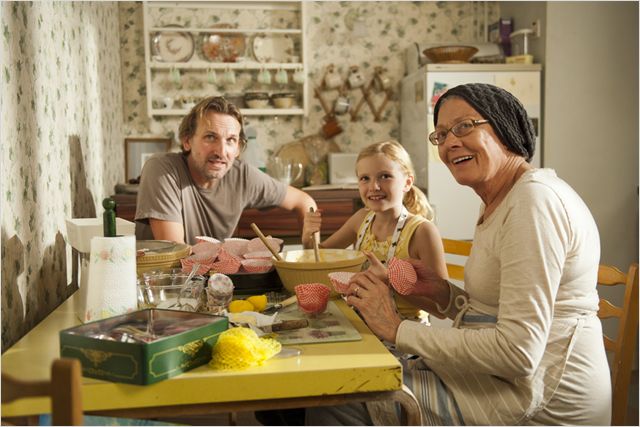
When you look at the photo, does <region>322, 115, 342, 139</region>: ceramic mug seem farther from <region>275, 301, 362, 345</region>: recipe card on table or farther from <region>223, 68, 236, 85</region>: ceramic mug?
<region>275, 301, 362, 345</region>: recipe card on table

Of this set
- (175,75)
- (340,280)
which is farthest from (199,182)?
(175,75)

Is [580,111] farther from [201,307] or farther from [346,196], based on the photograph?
[201,307]

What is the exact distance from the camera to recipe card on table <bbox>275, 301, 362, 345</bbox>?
3.98 feet

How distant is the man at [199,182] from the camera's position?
2.38 meters

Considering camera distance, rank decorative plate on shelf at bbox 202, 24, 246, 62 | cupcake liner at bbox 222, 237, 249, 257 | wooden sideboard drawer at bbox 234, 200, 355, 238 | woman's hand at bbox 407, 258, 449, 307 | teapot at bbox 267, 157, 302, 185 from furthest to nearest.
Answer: decorative plate on shelf at bbox 202, 24, 246, 62 < teapot at bbox 267, 157, 302, 185 < wooden sideboard drawer at bbox 234, 200, 355, 238 < cupcake liner at bbox 222, 237, 249, 257 < woman's hand at bbox 407, 258, 449, 307

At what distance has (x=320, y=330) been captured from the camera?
128cm

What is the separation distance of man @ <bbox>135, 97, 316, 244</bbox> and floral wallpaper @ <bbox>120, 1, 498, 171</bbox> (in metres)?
1.53

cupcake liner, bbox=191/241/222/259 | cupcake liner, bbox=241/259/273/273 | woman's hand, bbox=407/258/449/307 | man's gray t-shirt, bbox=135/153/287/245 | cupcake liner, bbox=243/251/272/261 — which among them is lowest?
woman's hand, bbox=407/258/449/307

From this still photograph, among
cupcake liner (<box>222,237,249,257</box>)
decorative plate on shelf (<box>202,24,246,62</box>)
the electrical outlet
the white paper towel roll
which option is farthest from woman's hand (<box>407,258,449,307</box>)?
decorative plate on shelf (<box>202,24,246,62</box>)

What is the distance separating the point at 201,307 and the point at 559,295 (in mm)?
763

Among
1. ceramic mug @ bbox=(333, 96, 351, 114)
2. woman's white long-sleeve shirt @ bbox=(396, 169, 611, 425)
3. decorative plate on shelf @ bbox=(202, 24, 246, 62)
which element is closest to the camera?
woman's white long-sleeve shirt @ bbox=(396, 169, 611, 425)

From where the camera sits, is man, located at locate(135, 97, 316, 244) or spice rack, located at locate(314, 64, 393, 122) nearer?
man, located at locate(135, 97, 316, 244)

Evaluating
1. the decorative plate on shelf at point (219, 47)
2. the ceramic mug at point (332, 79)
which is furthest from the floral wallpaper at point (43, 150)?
the ceramic mug at point (332, 79)

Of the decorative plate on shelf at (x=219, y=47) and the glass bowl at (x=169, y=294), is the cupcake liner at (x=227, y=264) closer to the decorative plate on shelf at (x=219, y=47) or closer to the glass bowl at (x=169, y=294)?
the glass bowl at (x=169, y=294)
